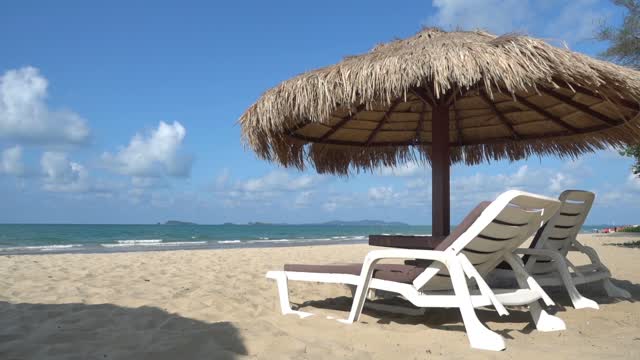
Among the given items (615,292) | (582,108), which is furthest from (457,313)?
(582,108)

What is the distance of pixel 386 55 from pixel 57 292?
372 cm

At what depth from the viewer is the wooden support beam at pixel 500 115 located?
516cm

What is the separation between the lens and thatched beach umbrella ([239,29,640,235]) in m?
3.42

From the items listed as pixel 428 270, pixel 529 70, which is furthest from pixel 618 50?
pixel 428 270

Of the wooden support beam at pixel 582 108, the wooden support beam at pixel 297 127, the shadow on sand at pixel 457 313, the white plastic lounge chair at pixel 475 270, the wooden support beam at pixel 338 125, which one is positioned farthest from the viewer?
the wooden support beam at pixel 338 125

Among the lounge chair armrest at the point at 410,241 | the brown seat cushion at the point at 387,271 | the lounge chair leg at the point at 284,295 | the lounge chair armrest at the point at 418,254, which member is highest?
the lounge chair armrest at the point at 410,241

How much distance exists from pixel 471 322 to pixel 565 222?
1.69m

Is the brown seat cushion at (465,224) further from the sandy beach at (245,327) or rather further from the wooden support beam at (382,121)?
the wooden support beam at (382,121)

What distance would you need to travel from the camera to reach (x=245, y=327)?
3066mm

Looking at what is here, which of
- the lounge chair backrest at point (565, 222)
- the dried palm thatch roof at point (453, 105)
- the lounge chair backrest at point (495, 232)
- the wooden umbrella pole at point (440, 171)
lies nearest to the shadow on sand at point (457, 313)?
the lounge chair backrest at point (495, 232)

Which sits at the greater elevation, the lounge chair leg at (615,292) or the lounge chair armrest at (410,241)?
the lounge chair armrest at (410,241)

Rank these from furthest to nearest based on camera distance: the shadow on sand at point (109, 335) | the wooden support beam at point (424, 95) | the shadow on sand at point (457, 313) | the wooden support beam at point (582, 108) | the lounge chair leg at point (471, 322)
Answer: the wooden support beam at point (582, 108) → the wooden support beam at point (424, 95) → the shadow on sand at point (457, 313) → the lounge chair leg at point (471, 322) → the shadow on sand at point (109, 335)

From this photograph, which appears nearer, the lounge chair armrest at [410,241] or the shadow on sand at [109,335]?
the shadow on sand at [109,335]

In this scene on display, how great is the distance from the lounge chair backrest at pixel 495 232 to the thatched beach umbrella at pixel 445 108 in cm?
80
